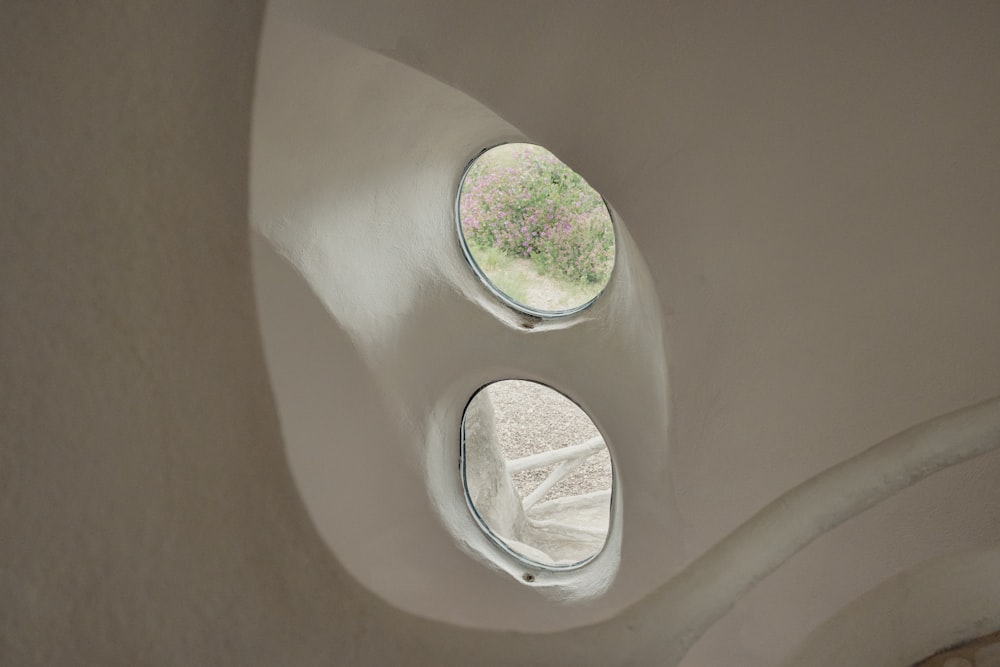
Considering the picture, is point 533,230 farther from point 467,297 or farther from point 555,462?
point 555,462

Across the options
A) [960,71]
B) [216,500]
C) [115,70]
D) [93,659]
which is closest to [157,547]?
[216,500]

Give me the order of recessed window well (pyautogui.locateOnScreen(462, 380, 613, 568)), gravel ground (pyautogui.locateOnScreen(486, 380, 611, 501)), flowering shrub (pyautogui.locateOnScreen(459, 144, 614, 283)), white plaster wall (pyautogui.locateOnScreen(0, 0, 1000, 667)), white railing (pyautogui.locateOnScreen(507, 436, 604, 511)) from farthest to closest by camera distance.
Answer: white railing (pyautogui.locateOnScreen(507, 436, 604, 511)), gravel ground (pyautogui.locateOnScreen(486, 380, 611, 501)), recessed window well (pyautogui.locateOnScreen(462, 380, 613, 568)), flowering shrub (pyautogui.locateOnScreen(459, 144, 614, 283)), white plaster wall (pyautogui.locateOnScreen(0, 0, 1000, 667))

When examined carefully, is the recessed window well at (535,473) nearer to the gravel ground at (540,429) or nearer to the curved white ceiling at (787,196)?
the gravel ground at (540,429)

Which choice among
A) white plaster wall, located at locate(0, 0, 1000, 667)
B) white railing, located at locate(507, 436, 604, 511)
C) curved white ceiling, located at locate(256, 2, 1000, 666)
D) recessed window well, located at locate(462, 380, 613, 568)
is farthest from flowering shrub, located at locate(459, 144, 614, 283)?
white railing, located at locate(507, 436, 604, 511)

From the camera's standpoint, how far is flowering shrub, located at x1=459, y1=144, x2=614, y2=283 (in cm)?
452

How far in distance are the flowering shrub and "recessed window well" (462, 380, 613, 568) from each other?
0.88 meters

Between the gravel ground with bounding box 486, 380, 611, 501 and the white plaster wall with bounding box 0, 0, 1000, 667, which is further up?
the gravel ground with bounding box 486, 380, 611, 501

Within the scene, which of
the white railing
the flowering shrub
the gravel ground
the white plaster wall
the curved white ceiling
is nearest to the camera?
the curved white ceiling

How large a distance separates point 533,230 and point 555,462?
2348 mm

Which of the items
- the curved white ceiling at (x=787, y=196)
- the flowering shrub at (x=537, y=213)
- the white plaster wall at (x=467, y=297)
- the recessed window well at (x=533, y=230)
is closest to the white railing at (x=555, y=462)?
the white plaster wall at (x=467, y=297)

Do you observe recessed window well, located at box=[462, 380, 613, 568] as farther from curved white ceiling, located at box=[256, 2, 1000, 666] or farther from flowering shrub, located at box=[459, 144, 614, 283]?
curved white ceiling, located at box=[256, 2, 1000, 666]

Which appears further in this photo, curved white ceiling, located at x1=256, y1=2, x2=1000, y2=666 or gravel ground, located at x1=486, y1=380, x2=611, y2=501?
gravel ground, located at x1=486, y1=380, x2=611, y2=501

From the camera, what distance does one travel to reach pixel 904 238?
2709 mm

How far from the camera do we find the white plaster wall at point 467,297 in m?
2.60
